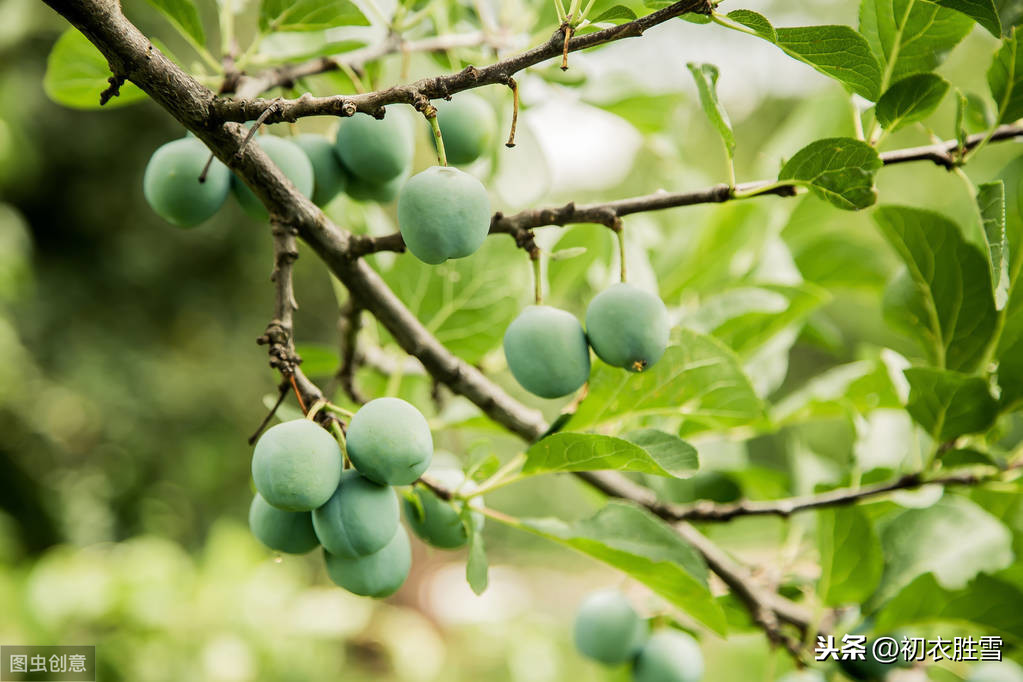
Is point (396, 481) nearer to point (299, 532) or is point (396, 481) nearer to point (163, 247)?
point (299, 532)

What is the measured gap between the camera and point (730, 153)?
593 mm

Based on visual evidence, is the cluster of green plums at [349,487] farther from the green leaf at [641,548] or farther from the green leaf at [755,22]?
the green leaf at [755,22]

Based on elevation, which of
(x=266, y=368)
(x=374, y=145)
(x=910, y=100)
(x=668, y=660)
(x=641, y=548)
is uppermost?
(x=266, y=368)

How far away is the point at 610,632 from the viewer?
93 cm

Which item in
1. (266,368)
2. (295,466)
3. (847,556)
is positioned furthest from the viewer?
(266,368)

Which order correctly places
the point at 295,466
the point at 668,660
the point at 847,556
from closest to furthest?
the point at 295,466, the point at 847,556, the point at 668,660

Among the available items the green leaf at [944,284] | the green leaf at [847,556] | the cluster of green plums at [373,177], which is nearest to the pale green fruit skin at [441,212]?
the cluster of green plums at [373,177]

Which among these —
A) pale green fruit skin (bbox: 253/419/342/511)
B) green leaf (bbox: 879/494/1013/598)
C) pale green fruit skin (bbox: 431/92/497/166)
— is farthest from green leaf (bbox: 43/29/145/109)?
green leaf (bbox: 879/494/1013/598)

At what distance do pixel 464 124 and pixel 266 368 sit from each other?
4107 millimetres

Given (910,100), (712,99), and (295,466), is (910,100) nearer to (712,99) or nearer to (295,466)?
(712,99)

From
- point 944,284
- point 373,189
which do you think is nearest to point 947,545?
point 944,284

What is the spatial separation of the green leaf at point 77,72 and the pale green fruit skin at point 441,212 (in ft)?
1.19

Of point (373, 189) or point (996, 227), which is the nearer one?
point (996, 227)

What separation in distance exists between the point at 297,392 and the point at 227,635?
1.73 meters
